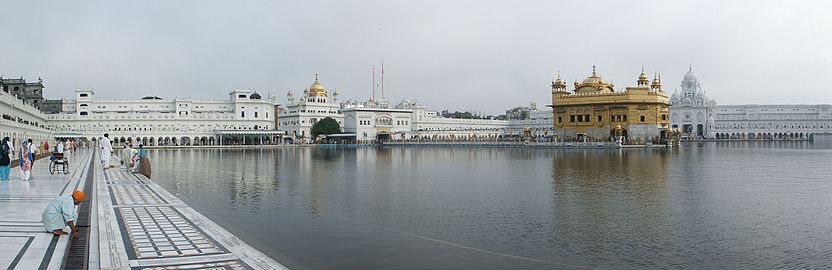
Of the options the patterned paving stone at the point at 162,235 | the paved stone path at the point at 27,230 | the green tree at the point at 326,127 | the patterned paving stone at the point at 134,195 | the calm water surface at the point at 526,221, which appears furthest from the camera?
the green tree at the point at 326,127

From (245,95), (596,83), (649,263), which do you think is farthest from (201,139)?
(649,263)

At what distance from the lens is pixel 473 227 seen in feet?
36.9

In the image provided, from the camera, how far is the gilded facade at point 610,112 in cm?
6253

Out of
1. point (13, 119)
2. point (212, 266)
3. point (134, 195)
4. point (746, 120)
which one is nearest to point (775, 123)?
point (746, 120)

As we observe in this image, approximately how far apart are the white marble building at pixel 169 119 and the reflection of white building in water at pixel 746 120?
79.6 meters

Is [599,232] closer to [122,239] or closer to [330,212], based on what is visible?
[330,212]

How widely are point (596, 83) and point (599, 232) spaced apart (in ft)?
197

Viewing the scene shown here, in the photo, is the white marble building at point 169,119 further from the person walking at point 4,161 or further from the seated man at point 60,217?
the seated man at point 60,217

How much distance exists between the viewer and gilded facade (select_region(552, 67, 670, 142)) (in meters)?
62.5

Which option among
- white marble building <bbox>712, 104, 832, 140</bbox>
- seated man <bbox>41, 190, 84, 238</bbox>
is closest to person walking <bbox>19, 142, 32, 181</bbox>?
seated man <bbox>41, 190, 84, 238</bbox>

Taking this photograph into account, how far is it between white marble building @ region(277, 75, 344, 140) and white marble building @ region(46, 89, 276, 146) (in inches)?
163

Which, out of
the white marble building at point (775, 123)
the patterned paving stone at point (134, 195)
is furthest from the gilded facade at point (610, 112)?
the white marble building at point (775, 123)

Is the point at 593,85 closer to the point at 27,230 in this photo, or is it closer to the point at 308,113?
the point at 308,113

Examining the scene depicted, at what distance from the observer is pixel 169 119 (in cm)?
8106
